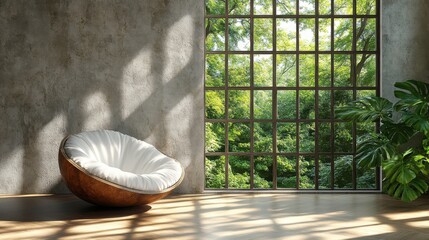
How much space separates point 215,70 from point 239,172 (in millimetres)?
2141

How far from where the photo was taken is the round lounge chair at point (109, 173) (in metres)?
5.12

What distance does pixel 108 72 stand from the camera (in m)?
6.54

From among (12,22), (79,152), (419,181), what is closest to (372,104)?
(419,181)

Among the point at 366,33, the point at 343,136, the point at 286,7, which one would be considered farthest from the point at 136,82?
the point at 366,33

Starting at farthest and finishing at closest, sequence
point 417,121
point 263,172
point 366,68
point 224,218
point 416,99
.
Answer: point 263,172 < point 366,68 < point 416,99 < point 417,121 < point 224,218

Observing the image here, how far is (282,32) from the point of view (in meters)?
11.6

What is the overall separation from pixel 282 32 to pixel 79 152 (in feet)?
23.2

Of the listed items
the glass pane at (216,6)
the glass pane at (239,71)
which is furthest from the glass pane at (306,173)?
the glass pane at (216,6)

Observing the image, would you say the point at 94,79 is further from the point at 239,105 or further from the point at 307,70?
the point at 307,70

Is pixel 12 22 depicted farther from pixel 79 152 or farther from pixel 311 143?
pixel 311 143

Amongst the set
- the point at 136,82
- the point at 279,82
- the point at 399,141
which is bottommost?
the point at 399,141

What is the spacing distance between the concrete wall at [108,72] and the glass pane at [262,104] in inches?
195

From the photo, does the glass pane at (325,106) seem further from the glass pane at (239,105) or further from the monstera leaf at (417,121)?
the monstera leaf at (417,121)

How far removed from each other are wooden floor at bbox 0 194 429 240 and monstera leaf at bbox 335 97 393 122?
887 millimetres
